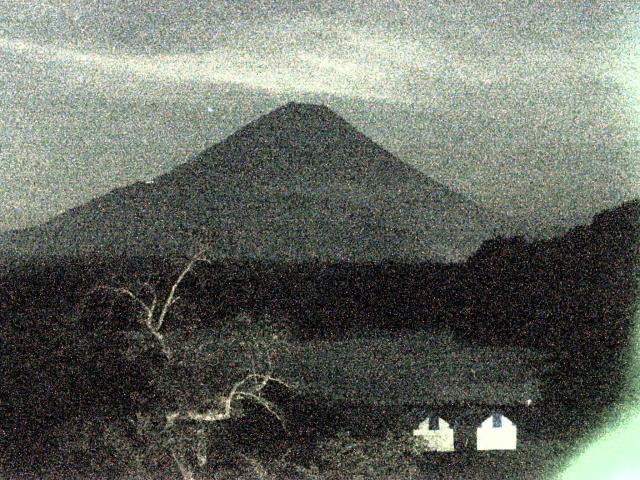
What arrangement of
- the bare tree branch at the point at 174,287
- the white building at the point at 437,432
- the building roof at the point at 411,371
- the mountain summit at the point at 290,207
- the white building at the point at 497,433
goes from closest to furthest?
the bare tree branch at the point at 174,287 → the white building at the point at 437,432 → the white building at the point at 497,433 → the building roof at the point at 411,371 → the mountain summit at the point at 290,207

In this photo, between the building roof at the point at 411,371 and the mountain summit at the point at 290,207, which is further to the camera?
the mountain summit at the point at 290,207

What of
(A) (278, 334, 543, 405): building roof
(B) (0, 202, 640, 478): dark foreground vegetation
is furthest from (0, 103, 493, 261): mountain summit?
(B) (0, 202, 640, 478): dark foreground vegetation

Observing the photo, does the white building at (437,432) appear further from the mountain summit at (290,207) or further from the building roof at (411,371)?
the mountain summit at (290,207)

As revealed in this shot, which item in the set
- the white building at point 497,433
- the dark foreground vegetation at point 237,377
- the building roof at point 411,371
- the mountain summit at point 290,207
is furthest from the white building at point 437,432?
the mountain summit at point 290,207

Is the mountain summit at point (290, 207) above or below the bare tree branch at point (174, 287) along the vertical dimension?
below

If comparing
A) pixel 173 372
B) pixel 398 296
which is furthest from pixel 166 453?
pixel 398 296

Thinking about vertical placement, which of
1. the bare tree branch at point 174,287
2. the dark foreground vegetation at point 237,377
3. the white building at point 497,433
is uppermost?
the bare tree branch at point 174,287

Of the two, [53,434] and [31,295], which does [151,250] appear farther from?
[53,434]

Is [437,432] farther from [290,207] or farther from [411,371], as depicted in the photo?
[290,207]
